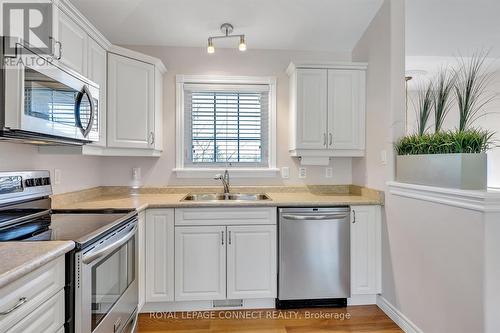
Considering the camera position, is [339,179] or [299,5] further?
[339,179]

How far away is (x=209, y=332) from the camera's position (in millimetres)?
2061

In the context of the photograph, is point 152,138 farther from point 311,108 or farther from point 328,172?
point 328,172

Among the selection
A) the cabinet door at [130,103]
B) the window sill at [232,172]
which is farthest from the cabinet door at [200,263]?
the cabinet door at [130,103]

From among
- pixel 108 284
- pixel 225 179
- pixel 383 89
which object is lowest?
pixel 108 284

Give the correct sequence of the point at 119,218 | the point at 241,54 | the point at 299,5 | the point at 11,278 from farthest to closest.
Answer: the point at 241,54 → the point at 299,5 → the point at 119,218 → the point at 11,278

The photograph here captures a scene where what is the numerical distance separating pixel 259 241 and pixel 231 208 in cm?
36

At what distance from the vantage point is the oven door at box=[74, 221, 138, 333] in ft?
3.93

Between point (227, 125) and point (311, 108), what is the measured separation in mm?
891

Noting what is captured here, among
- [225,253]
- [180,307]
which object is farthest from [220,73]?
[180,307]

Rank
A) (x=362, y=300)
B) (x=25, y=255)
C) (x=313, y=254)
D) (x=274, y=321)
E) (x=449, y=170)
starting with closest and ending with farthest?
(x=25, y=255) → (x=449, y=170) → (x=274, y=321) → (x=313, y=254) → (x=362, y=300)

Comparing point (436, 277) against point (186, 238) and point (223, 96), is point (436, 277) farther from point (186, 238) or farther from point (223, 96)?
point (223, 96)

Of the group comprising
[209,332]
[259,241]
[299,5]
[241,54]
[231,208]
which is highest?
[299,5]

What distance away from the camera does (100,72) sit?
7.34 feet

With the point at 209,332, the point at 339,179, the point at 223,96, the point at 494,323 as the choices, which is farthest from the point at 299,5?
the point at 209,332
